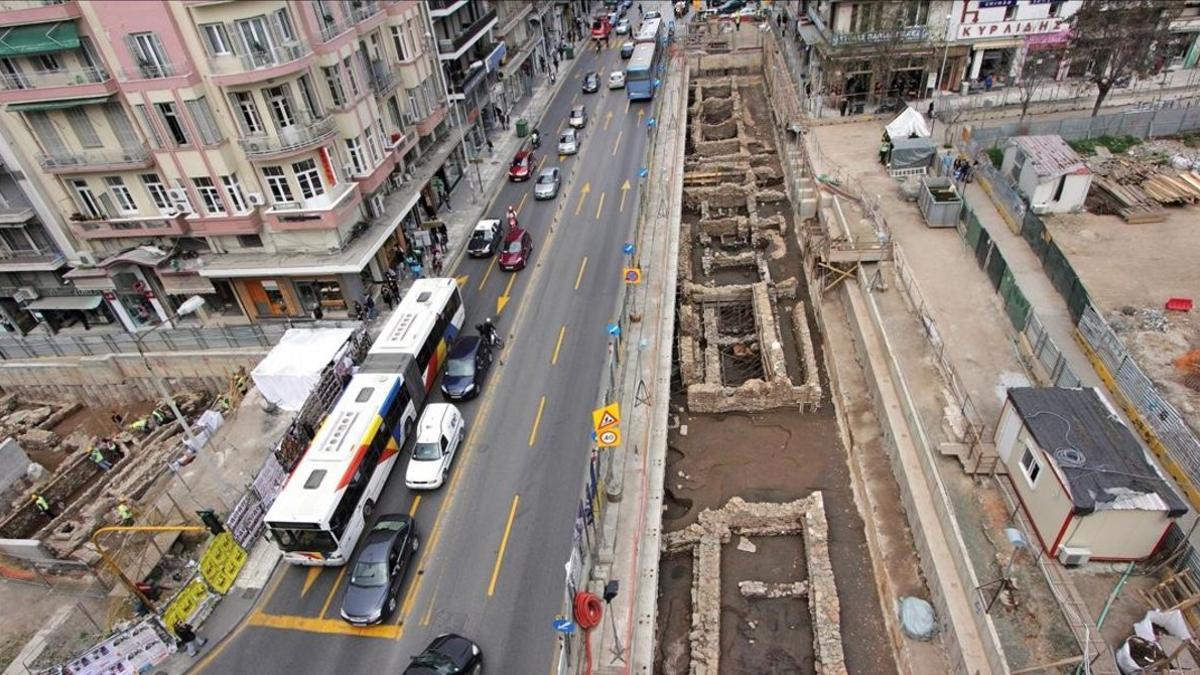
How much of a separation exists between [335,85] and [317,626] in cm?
3096

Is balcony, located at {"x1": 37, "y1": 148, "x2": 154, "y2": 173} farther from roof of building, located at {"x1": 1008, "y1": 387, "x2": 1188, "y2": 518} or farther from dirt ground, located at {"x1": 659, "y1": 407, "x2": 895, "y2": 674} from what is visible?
roof of building, located at {"x1": 1008, "y1": 387, "x2": 1188, "y2": 518}

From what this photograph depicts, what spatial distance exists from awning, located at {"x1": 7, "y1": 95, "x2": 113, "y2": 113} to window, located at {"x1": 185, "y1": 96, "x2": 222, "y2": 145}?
464 centimetres

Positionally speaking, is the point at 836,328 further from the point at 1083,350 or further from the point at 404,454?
the point at 404,454

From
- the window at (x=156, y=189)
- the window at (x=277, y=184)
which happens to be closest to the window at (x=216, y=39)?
the window at (x=277, y=184)

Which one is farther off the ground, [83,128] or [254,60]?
[254,60]

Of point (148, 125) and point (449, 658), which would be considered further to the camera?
point (148, 125)

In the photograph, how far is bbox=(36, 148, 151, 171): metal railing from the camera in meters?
37.4

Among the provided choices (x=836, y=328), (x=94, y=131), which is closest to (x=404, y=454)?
(x=836, y=328)

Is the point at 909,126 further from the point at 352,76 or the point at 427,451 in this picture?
the point at 427,451

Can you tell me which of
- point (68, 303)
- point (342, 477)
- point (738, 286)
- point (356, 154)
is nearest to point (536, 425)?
point (342, 477)

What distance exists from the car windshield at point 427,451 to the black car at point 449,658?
8.49m

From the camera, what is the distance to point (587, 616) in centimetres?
2123

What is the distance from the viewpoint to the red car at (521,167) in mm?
57281

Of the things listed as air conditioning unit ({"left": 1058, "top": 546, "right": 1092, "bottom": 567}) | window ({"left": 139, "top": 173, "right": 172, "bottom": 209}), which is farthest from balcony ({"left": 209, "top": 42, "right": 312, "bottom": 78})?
air conditioning unit ({"left": 1058, "top": 546, "right": 1092, "bottom": 567})
